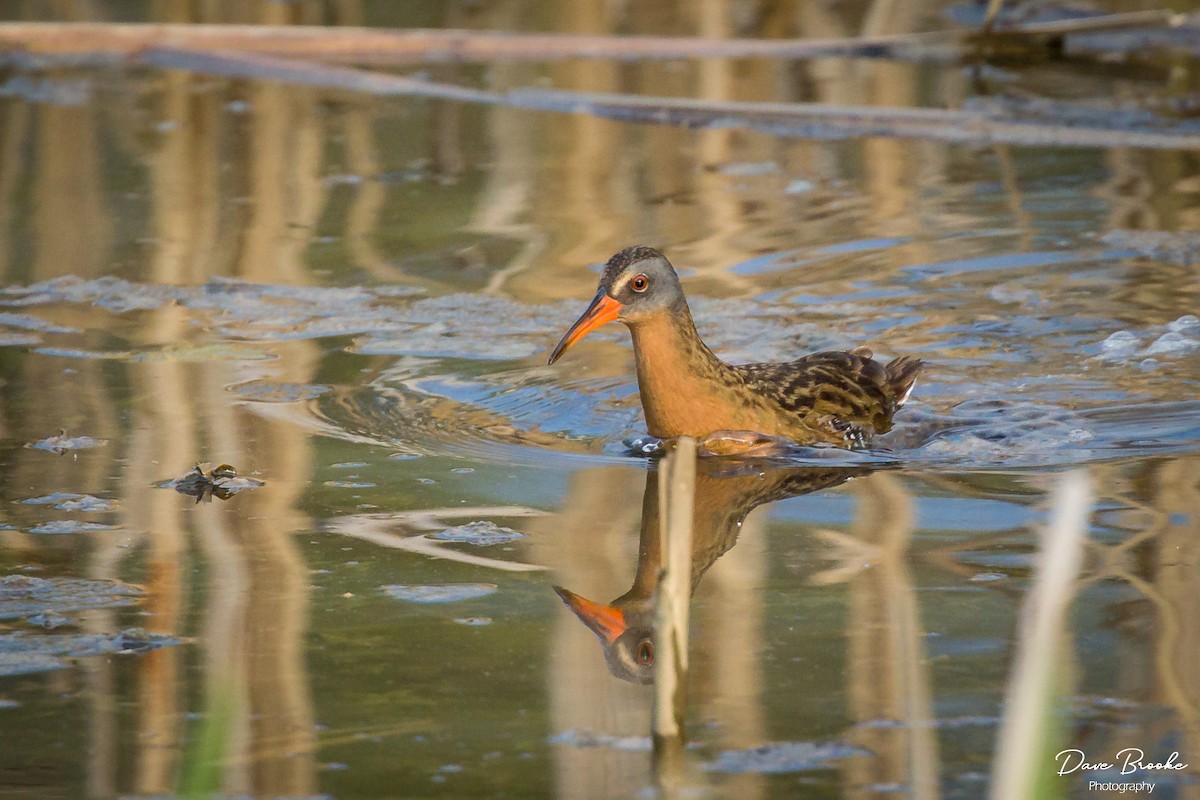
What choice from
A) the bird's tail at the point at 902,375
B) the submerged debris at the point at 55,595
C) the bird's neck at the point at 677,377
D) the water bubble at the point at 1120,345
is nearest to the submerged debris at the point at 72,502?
the submerged debris at the point at 55,595

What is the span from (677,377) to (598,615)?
5.72 ft

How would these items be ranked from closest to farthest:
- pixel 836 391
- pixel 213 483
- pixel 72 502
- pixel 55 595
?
1. pixel 55 595
2. pixel 72 502
3. pixel 213 483
4. pixel 836 391

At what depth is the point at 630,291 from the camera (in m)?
5.77

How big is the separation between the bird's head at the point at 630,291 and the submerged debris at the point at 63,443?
1.41 meters

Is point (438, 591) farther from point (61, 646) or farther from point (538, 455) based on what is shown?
point (538, 455)

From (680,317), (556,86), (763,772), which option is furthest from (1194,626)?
(556,86)

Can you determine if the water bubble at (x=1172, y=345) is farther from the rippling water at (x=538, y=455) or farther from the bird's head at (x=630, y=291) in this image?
the bird's head at (x=630, y=291)

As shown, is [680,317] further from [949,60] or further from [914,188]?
[949,60]

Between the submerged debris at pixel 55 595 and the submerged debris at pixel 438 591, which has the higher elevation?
the submerged debris at pixel 55 595

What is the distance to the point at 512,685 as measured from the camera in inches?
149

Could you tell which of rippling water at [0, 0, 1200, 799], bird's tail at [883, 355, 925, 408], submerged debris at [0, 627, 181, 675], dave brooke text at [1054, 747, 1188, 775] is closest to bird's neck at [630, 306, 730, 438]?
rippling water at [0, 0, 1200, 799]

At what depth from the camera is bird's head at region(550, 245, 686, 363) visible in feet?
18.9

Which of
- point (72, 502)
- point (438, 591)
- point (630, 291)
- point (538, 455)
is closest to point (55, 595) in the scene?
point (72, 502)

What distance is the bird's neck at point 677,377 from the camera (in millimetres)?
5770
